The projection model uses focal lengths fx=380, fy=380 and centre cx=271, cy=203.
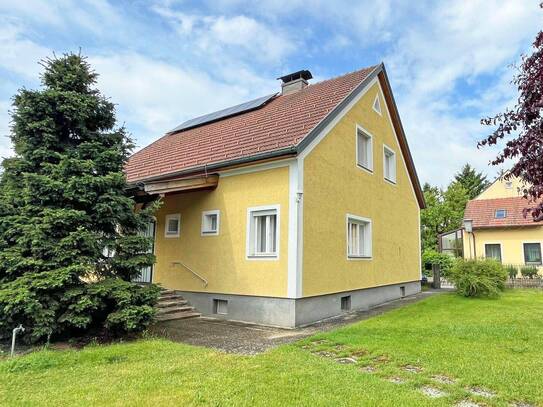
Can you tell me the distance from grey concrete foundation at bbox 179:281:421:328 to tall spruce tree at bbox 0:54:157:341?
2774 millimetres

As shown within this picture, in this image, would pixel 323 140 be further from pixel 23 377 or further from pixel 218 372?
pixel 23 377

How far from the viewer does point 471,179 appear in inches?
1928

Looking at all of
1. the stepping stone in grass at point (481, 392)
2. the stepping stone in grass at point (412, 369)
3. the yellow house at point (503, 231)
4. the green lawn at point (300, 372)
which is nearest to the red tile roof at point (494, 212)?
the yellow house at point (503, 231)

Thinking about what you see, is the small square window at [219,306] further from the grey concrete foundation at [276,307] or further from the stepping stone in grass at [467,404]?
the stepping stone in grass at [467,404]

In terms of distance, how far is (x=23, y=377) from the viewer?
510cm

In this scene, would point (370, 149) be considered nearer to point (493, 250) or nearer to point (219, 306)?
point (219, 306)

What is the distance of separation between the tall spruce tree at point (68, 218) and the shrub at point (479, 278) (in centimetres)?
1140

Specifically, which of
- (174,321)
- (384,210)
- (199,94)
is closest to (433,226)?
(384,210)

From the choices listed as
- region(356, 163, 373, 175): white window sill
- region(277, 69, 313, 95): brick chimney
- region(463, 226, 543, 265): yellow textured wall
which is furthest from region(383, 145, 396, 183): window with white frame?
region(463, 226, 543, 265): yellow textured wall

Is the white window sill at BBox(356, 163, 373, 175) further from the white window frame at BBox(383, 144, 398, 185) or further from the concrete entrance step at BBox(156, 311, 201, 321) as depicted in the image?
the concrete entrance step at BBox(156, 311, 201, 321)

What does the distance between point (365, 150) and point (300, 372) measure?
9.59 m

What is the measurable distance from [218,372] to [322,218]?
5.61 meters

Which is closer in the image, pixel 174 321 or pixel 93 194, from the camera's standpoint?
Result: pixel 93 194

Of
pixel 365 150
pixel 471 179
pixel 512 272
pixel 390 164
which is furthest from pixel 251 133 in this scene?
pixel 471 179
